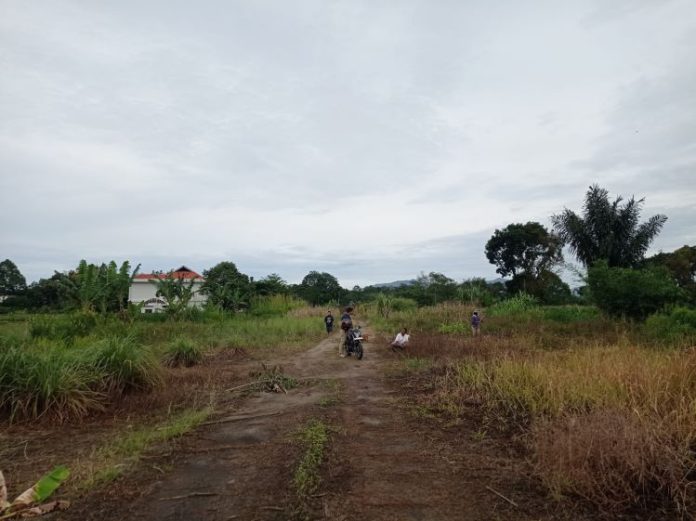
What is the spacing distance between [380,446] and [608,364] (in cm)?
359

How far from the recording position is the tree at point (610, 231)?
28.5 meters

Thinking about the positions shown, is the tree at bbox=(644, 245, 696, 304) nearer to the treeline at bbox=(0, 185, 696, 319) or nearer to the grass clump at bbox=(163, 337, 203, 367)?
the treeline at bbox=(0, 185, 696, 319)

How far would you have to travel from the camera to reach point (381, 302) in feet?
90.8

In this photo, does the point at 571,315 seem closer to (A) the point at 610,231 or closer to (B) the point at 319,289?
(A) the point at 610,231

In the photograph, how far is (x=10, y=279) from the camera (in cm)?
5062

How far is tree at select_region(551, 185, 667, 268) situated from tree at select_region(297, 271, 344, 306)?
83.1ft

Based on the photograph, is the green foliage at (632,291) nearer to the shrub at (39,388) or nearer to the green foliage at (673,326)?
the green foliage at (673,326)

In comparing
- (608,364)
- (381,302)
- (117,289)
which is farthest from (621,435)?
(381,302)

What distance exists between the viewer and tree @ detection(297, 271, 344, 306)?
48.1m

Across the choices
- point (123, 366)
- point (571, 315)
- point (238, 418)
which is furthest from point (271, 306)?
point (238, 418)

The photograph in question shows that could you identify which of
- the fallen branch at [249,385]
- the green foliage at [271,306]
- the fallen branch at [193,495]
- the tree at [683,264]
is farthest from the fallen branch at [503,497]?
the tree at [683,264]

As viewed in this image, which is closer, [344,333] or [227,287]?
[344,333]

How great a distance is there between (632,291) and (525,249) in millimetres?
26656

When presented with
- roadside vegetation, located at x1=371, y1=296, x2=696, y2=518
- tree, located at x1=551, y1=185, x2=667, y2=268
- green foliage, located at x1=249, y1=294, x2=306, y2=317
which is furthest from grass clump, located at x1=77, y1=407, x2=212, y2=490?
tree, located at x1=551, y1=185, x2=667, y2=268
